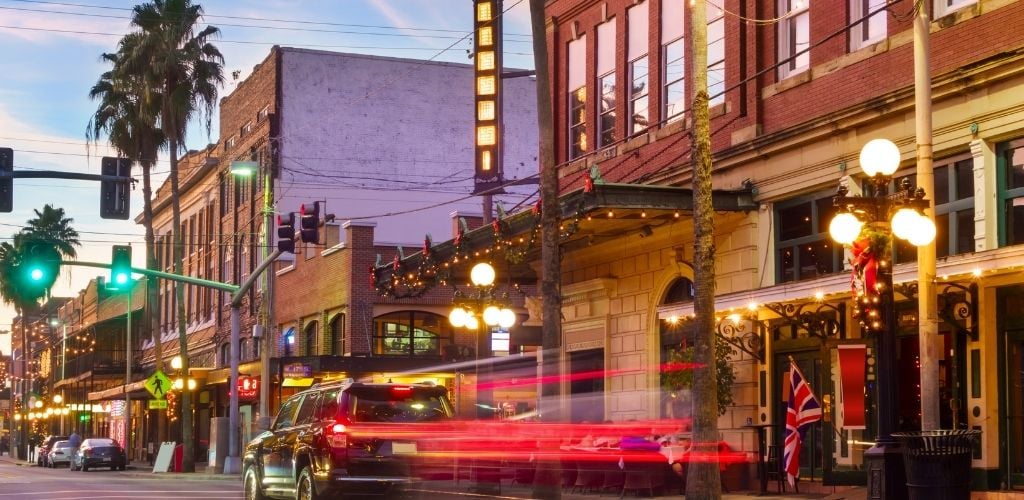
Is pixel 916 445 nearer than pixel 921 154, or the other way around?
pixel 916 445

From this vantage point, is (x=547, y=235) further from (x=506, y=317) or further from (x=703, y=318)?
(x=703, y=318)

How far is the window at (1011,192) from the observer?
58.4 feet

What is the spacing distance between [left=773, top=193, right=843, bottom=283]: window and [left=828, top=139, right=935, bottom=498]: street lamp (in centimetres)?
713

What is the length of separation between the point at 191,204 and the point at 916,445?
188 ft

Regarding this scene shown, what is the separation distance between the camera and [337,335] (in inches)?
1811

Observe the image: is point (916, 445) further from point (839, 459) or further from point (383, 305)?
point (383, 305)

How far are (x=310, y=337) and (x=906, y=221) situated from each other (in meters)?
37.1

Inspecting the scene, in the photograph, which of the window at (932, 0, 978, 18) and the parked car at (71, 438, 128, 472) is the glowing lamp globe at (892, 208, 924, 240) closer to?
the window at (932, 0, 978, 18)

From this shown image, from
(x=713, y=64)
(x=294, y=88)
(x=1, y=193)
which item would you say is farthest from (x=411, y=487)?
(x=294, y=88)

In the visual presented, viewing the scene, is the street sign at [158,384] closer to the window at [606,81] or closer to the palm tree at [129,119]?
the palm tree at [129,119]

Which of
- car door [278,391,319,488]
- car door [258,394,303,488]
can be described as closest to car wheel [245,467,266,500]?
car door [258,394,303,488]

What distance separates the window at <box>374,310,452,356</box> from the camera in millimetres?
45062

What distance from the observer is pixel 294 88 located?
51.5 m

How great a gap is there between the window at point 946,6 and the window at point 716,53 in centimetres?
549
